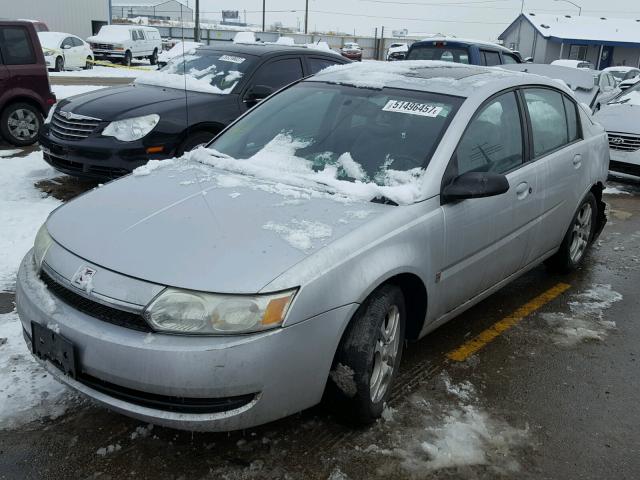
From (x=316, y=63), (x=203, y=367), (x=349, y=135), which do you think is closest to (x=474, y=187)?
(x=349, y=135)

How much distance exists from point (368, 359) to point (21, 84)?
8.12 meters

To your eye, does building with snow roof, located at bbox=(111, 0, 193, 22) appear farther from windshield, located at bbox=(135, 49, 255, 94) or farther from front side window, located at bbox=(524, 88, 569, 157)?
front side window, located at bbox=(524, 88, 569, 157)

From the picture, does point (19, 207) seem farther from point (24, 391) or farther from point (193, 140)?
point (24, 391)

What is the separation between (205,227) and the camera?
2816 millimetres

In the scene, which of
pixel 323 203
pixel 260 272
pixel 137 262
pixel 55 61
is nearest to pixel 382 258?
pixel 323 203

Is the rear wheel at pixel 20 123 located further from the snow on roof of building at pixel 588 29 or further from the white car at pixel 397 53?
the snow on roof of building at pixel 588 29

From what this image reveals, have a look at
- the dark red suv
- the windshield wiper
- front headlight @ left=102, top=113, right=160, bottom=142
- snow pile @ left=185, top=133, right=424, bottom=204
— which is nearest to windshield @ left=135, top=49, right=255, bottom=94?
front headlight @ left=102, top=113, right=160, bottom=142

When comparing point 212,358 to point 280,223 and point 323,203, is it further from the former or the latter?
point 323,203

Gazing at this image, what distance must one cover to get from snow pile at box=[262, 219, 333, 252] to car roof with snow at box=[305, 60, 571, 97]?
1.40 metres

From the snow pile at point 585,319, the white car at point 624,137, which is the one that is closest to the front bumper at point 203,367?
the snow pile at point 585,319

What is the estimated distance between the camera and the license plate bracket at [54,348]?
8.32 feet

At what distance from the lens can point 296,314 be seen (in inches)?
97.1

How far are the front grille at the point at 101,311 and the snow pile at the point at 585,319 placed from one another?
2.80 meters

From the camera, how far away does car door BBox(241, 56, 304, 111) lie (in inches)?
280
